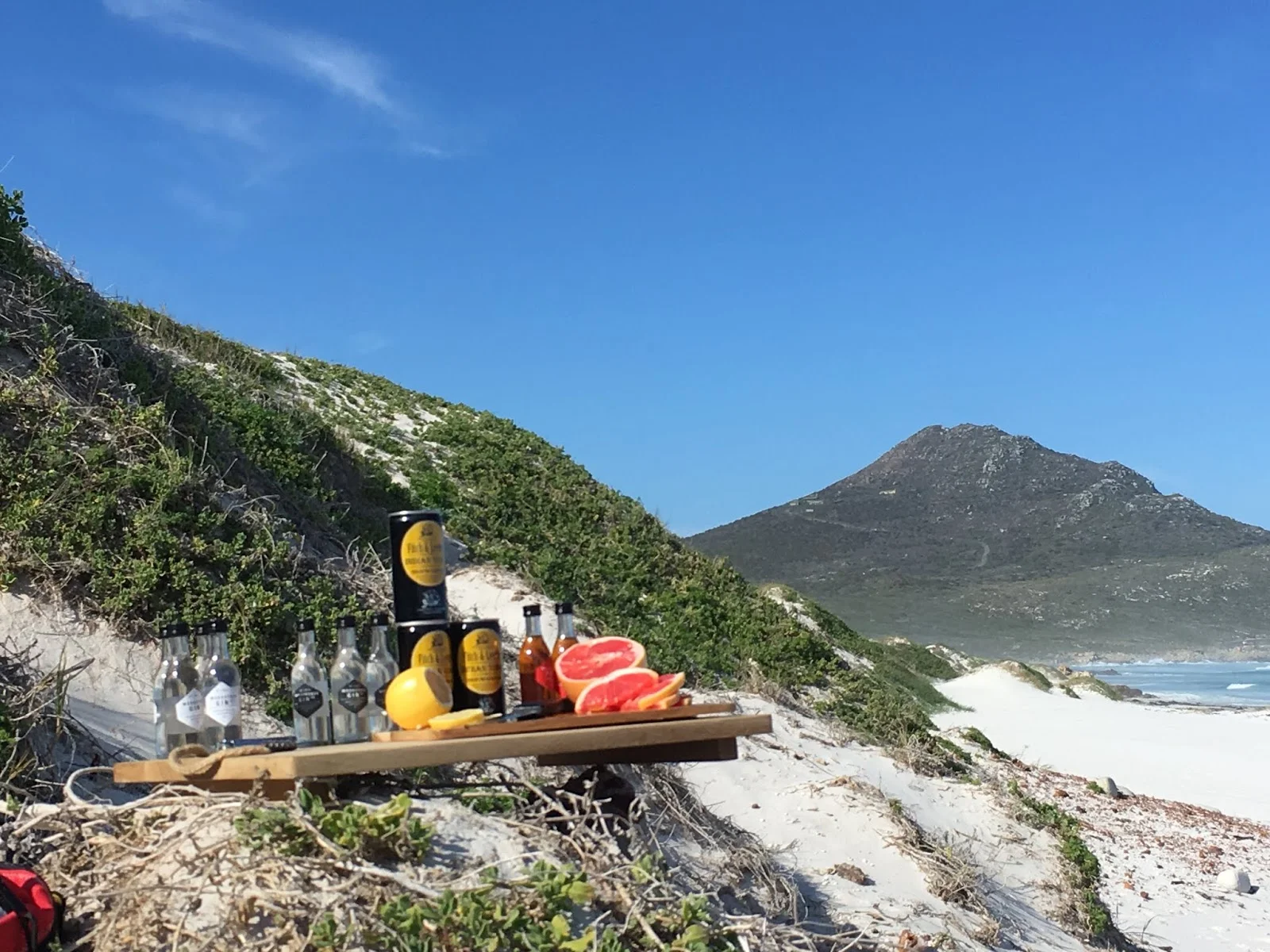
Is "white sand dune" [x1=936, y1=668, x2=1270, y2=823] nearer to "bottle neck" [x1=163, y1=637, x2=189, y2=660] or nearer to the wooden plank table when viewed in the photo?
the wooden plank table

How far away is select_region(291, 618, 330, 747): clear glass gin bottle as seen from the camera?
138 inches

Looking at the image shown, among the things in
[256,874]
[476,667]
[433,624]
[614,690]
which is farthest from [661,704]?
[256,874]

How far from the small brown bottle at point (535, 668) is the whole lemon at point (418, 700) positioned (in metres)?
0.42

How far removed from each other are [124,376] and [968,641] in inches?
2129

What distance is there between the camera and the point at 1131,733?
2062cm

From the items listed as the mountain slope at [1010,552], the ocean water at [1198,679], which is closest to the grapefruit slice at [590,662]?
the ocean water at [1198,679]

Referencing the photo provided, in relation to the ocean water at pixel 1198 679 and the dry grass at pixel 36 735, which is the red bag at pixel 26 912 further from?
the ocean water at pixel 1198 679

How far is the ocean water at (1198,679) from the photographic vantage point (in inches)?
1421

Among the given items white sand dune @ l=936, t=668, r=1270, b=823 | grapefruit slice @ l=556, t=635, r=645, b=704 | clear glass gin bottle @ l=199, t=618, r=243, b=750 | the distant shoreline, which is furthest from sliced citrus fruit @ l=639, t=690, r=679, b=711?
the distant shoreline

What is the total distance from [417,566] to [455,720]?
1.68 feet

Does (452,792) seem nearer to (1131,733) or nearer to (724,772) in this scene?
(724,772)

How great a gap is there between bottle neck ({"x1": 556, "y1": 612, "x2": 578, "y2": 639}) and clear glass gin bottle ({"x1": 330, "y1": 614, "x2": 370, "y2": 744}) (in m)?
0.63

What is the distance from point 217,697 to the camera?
3.51 m

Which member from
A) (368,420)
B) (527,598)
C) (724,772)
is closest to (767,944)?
(724,772)
